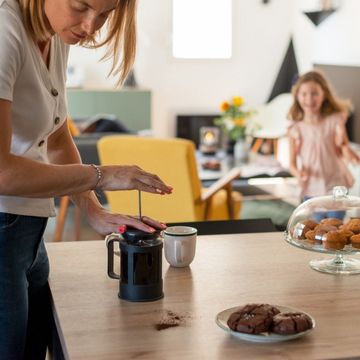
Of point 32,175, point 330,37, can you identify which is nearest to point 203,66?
point 330,37

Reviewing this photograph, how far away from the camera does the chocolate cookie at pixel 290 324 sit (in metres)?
1.47

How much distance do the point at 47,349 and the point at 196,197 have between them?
2464mm

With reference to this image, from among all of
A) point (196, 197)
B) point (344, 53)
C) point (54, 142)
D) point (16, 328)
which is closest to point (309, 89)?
point (196, 197)

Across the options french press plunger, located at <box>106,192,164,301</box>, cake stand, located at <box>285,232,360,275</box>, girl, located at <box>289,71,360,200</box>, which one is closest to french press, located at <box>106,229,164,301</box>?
french press plunger, located at <box>106,192,164,301</box>

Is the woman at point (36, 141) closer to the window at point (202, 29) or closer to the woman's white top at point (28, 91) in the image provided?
the woman's white top at point (28, 91)

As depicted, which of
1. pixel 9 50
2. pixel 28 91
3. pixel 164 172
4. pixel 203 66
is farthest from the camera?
pixel 203 66

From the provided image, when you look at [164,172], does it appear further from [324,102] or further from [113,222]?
[113,222]

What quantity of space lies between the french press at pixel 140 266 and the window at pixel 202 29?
6747 mm

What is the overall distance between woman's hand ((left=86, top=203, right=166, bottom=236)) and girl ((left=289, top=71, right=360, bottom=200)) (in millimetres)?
3012

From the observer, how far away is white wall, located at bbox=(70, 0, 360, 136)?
321 inches

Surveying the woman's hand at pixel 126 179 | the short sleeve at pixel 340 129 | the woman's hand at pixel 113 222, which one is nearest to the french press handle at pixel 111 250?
the woman's hand at pixel 113 222

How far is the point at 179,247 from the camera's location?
196 centimetres

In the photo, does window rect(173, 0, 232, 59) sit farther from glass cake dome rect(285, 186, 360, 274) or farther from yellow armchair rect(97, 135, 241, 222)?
glass cake dome rect(285, 186, 360, 274)

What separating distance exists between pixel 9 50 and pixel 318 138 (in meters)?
3.49
